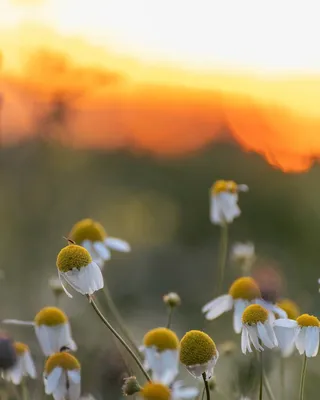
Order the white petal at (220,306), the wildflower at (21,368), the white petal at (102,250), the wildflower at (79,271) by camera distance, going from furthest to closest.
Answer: the white petal at (102,250) < the white petal at (220,306) < the wildflower at (21,368) < the wildflower at (79,271)

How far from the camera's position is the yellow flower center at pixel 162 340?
0.95 meters

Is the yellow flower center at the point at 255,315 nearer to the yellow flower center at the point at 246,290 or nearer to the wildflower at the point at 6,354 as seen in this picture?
the yellow flower center at the point at 246,290

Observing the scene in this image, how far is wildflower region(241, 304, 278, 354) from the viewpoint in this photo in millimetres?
894

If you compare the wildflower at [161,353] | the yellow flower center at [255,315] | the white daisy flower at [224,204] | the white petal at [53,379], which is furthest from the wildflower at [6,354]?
the white daisy flower at [224,204]

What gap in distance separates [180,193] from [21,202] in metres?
0.86

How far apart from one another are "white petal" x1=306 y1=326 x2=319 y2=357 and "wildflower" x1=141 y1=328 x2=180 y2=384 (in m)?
0.14

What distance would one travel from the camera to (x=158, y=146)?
289 cm

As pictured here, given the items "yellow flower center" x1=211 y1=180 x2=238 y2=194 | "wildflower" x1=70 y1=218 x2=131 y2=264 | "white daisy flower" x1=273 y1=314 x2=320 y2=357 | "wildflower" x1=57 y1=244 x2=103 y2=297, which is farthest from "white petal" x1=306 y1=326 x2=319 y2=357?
"yellow flower center" x1=211 y1=180 x2=238 y2=194

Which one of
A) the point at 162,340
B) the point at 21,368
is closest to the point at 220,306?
the point at 162,340

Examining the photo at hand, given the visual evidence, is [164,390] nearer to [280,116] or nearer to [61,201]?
[280,116]

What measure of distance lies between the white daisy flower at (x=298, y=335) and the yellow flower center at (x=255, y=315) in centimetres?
2

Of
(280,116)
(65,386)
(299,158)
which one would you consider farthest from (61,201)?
(65,386)

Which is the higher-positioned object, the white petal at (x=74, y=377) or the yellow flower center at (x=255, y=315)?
the yellow flower center at (x=255, y=315)

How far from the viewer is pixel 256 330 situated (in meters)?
0.91
